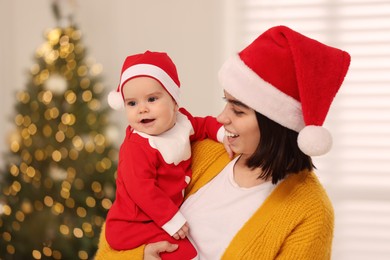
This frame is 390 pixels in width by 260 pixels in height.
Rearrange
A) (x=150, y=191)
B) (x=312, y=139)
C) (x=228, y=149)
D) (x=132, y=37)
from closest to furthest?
(x=312, y=139) < (x=150, y=191) < (x=228, y=149) < (x=132, y=37)

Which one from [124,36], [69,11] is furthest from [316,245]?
[69,11]

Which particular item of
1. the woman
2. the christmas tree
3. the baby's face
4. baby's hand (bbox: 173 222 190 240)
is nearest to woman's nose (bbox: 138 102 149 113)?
the baby's face

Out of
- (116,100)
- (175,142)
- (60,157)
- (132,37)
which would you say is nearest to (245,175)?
(175,142)

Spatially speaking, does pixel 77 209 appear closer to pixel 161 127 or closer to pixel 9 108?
pixel 9 108

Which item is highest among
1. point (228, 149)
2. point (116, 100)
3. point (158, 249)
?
point (116, 100)

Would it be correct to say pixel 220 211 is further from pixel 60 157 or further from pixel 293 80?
pixel 60 157

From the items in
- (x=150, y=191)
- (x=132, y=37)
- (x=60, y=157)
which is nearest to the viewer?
(x=150, y=191)

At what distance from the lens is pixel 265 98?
5.91ft

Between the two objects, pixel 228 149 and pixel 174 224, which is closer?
pixel 174 224

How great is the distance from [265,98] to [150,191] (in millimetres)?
441

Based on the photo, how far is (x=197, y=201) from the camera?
2043 millimetres

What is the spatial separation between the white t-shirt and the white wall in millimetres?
2138

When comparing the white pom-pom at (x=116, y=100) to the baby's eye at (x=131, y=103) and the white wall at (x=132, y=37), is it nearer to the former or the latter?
the baby's eye at (x=131, y=103)

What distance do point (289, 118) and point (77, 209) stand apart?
2286 mm
